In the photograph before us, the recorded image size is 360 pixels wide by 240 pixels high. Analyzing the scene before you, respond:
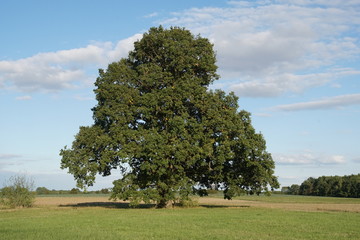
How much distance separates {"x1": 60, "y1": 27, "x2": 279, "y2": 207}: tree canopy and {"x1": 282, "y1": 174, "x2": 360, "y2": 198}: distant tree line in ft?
327

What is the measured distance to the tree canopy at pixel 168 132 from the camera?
41.8 metres

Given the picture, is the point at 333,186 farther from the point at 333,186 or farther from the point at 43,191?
Result: the point at 43,191

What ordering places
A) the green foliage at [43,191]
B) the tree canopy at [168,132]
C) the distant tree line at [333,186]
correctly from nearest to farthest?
the tree canopy at [168,132], the distant tree line at [333,186], the green foliage at [43,191]

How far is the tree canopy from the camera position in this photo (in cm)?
4175

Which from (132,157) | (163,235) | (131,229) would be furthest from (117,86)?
(163,235)

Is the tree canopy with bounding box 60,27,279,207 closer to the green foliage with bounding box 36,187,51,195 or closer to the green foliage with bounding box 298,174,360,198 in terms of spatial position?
the green foliage with bounding box 298,174,360,198

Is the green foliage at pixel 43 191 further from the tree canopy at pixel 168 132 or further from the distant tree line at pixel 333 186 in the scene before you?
the tree canopy at pixel 168 132

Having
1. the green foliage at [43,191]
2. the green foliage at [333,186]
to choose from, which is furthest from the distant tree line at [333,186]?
the green foliage at [43,191]

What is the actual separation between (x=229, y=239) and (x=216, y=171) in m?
25.9

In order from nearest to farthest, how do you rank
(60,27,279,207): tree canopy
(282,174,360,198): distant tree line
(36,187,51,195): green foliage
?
1. (60,27,279,207): tree canopy
2. (282,174,360,198): distant tree line
3. (36,187,51,195): green foliage

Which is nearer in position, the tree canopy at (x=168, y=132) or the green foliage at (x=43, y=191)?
the tree canopy at (x=168, y=132)

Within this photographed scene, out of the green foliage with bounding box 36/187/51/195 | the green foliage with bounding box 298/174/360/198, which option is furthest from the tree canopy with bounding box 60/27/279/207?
the green foliage with bounding box 36/187/51/195

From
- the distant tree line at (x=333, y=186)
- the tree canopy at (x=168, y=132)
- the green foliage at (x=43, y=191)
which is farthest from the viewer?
the green foliage at (x=43, y=191)

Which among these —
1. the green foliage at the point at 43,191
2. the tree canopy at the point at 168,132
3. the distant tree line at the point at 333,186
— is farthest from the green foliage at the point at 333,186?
the green foliage at the point at 43,191
